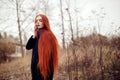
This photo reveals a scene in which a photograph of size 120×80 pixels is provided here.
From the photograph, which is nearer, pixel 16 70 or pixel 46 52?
pixel 46 52

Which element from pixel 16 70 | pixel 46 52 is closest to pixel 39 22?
pixel 46 52

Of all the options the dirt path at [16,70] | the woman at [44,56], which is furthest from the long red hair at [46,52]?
the dirt path at [16,70]

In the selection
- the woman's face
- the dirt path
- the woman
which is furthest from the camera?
the dirt path

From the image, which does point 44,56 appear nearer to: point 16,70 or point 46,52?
point 46,52

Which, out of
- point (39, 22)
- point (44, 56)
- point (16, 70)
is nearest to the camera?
point (44, 56)

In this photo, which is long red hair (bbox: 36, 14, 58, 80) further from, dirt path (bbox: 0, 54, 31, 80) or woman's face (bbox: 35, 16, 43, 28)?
dirt path (bbox: 0, 54, 31, 80)

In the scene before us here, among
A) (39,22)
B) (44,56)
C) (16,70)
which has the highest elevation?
(39,22)

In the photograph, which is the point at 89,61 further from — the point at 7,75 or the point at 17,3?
the point at 17,3

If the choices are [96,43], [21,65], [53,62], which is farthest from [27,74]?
[53,62]

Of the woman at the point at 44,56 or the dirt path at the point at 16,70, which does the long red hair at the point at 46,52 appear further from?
the dirt path at the point at 16,70

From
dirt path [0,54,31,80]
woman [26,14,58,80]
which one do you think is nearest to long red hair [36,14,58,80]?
woman [26,14,58,80]

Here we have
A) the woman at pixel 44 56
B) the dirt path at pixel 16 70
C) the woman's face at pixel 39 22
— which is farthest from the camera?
the dirt path at pixel 16 70

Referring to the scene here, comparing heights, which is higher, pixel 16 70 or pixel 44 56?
pixel 44 56

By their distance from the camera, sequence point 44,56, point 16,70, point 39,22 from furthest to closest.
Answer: point 16,70
point 39,22
point 44,56
